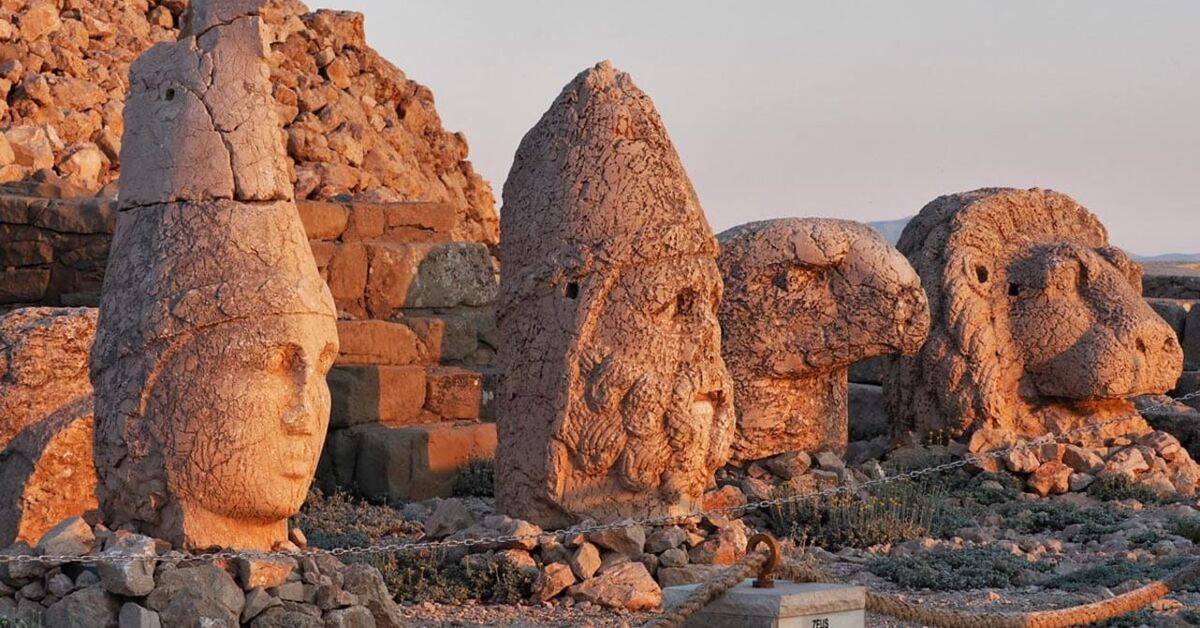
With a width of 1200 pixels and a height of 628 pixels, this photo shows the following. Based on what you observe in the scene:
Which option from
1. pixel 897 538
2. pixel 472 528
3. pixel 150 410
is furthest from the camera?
pixel 897 538

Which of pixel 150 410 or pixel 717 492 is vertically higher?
pixel 150 410

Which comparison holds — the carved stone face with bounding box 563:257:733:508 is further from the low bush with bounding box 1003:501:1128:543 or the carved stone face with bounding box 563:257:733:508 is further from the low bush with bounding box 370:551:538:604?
the low bush with bounding box 1003:501:1128:543

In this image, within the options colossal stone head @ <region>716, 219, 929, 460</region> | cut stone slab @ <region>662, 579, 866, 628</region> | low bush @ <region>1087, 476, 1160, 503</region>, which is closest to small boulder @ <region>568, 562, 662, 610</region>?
cut stone slab @ <region>662, 579, 866, 628</region>

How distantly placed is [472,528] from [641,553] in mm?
881

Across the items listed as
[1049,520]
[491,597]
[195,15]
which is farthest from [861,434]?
[195,15]

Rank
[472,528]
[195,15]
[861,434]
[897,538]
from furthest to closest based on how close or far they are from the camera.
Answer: [861,434] < [897,538] < [472,528] < [195,15]

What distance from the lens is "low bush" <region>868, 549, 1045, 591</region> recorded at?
8352mm

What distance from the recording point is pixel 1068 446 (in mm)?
11391

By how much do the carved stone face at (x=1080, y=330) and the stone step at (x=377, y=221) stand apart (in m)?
5.46

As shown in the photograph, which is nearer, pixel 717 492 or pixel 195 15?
pixel 195 15

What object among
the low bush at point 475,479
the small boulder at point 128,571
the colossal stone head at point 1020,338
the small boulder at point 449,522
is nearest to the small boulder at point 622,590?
the small boulder at point 449,522

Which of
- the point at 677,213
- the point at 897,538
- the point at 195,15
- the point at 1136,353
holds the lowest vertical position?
the point at 897,538

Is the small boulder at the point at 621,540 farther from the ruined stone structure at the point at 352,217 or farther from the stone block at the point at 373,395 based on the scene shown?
the stone block at the point at 373,395

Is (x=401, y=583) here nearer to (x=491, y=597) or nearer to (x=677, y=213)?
(x=491, y=597)
